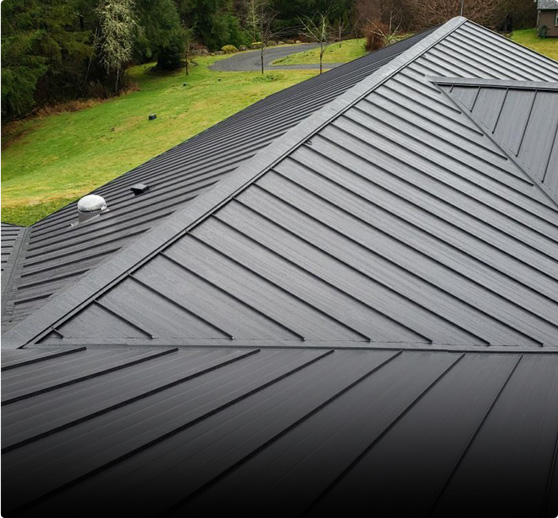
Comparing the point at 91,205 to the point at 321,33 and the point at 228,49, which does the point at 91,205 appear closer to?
the point at 321,33

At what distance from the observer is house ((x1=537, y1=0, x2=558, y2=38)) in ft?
160

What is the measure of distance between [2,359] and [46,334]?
1.78 ft

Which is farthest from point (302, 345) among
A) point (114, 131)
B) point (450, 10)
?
point (450, 10)

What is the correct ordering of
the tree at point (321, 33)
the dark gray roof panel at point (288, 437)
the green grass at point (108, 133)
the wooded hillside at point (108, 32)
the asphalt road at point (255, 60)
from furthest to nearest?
the asphalt road at point (255, 60) → the tree at point (321, 33) → the wooded hillside at point (108, 32) → the green grass at point (108, 133) → the dark gray roof panel at point (288, 437)

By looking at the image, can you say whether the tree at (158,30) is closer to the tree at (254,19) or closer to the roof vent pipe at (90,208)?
the tree at (254,19)

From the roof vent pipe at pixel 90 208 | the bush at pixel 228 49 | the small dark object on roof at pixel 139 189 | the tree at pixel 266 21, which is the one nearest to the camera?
the roof vent pipe at pixel 90 208

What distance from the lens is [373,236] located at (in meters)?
7.64

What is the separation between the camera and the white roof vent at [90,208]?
31.9 feet

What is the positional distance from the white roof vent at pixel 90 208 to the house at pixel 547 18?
51.1 meters

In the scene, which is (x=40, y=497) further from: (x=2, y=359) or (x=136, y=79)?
(x=136, y=79)

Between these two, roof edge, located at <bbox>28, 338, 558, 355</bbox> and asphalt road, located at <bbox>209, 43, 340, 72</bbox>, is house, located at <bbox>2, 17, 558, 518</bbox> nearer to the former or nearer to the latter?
roof edge, located at <bbox>28, 338, 558, 355</bbox>

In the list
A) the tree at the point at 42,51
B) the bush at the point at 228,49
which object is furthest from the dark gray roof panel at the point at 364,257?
the bush at the point at 228,49

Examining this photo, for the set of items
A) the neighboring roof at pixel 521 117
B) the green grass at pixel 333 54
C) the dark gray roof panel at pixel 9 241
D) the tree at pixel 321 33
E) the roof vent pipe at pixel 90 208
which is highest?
the neighboring roof at pixel 521 117

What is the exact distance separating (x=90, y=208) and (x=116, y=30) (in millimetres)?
41333
